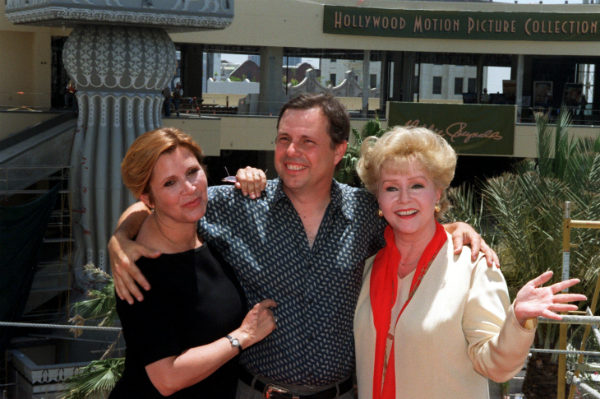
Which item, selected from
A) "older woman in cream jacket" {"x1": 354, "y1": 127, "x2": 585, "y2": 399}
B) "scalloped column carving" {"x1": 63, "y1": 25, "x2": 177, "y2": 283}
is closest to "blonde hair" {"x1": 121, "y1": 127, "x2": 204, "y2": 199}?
"older woman in cream jacket" {"x1": 354, "y1": 127, "x2": 585, "y2": 399}

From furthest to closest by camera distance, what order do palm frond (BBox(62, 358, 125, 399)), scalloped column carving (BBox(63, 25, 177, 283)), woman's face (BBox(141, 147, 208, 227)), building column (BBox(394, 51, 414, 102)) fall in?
building column (BBox(394, 51, 414, 102)) < scalloped column carving (BBox(63, 25, 177, 283)) < palm frond (BBox(62, 358, 125, 399)) < woman's face (BBox(141, 147, 208, 227))

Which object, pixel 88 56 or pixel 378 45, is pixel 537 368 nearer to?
pixel 88 56

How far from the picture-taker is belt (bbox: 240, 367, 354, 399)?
3.37 meters

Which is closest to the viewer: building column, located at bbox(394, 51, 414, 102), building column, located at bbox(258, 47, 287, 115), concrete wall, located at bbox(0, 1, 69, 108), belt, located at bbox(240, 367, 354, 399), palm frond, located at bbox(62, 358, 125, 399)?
belt, located at bbox(240, 367, 354, 399)

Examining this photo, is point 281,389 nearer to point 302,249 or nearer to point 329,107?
point 302,249

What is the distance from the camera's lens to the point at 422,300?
325 cm

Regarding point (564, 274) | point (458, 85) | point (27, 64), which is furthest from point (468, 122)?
point (458, 85)

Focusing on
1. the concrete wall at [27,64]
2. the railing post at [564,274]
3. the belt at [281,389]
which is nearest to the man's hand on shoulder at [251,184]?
the belt at [281,389]

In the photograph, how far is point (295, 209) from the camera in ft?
11.5

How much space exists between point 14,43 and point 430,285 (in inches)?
980

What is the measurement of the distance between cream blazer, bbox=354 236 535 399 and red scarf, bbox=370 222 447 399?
0.09 ft

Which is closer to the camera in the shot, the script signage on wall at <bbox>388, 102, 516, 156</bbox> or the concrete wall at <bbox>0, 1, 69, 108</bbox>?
the concrete wall at <bbox>0, 1, 69, 108</bbox>

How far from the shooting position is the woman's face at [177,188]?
323 cm

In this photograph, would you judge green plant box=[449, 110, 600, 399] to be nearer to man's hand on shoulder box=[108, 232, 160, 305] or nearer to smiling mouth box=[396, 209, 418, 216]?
smiling mouth box=[396, 209, 418, 216]
